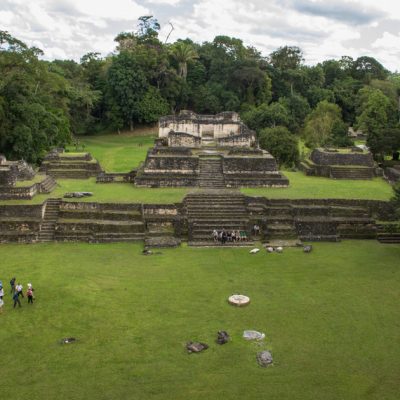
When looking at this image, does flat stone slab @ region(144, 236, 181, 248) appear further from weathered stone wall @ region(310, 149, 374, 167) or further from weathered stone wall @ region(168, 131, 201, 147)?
weathered stone wall @ region(310, 149, 374, 167)

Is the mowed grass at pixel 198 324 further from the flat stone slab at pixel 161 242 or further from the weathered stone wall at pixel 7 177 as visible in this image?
the weathered stone wall at pixel 7 177

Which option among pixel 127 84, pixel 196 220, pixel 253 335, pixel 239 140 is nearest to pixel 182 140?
pixel 239 140

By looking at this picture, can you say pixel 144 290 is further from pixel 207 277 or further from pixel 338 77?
pixel 338 77

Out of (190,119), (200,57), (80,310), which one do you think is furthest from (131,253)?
(200,57)

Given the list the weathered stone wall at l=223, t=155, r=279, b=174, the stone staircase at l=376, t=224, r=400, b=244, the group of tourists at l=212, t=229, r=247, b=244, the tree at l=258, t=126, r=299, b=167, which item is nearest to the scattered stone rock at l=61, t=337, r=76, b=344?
the group of tourists at l=212, t=229, r=247, b=244

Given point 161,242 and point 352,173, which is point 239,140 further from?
point 161,242

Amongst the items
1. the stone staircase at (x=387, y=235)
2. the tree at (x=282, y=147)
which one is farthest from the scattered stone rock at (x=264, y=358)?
the tree at (x=282, y=147)

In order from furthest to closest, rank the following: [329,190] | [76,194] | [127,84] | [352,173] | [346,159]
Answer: [127,84] → [346,159] → [352,173] → [329,190] → [76,194]
